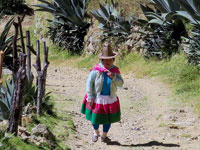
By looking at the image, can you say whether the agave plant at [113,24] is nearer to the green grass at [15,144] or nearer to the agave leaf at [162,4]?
the agave leaf at [162,4]

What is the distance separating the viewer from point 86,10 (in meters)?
12.9

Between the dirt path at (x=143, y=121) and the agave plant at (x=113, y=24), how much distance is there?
2267mm

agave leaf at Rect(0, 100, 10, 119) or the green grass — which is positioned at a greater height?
agave leaf at Rect(0, 100, 10, 119)

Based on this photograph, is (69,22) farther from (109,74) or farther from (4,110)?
(109,74)

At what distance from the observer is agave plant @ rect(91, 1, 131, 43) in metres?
10.6

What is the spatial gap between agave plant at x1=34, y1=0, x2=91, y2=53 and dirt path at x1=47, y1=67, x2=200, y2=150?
4.04 m

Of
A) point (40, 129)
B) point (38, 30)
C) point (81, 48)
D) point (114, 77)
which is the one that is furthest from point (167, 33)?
point (38, 30)

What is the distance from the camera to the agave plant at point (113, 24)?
34.9 ft

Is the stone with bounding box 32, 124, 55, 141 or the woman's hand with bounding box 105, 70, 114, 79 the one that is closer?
the stone with bounding box 32, 124, 55, 141

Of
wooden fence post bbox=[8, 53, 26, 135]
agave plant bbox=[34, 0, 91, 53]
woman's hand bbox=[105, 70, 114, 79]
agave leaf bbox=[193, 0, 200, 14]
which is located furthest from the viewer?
agave plant bbox=[34, 0, 91, 53]

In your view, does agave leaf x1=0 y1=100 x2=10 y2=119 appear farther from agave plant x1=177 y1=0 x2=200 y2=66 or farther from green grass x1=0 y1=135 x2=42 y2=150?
agave plant x1=177 y1=0 x2=200 y2=66

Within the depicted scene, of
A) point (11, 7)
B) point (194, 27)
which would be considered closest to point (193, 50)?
point (194, 27)

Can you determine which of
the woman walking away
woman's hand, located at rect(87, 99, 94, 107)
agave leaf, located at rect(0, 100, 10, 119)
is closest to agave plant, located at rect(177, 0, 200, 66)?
the woman walking away

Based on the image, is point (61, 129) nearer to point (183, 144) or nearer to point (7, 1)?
point (183, 144)
